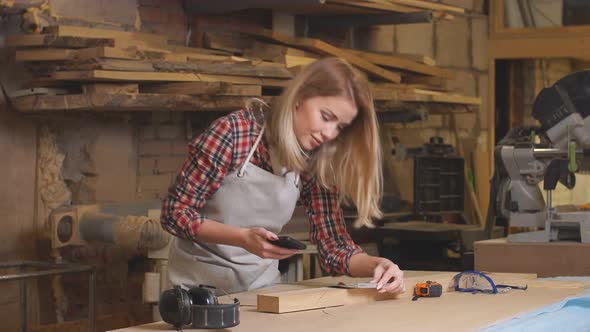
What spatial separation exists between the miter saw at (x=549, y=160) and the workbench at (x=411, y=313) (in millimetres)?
1062

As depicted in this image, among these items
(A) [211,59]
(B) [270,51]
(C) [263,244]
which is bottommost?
(C) [263,244]

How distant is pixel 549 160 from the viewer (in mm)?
4148

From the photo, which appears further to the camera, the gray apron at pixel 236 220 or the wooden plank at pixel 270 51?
the wooden plank at pixel 270 51

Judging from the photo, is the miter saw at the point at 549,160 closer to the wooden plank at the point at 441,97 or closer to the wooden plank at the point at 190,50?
the wooden plank at the point at 441,97

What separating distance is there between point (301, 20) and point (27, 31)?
81.4 inches

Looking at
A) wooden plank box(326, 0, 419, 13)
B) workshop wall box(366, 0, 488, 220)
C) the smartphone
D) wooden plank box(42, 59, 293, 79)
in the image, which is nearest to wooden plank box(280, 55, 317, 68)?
wooden plank box(42, 59, 293, 79)

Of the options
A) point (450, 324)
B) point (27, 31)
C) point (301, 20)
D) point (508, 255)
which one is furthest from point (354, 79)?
point (301, 20)

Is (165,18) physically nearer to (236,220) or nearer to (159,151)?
(159,151)

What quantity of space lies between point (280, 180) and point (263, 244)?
0.40 m

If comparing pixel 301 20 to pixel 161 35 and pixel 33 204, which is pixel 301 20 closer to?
pixel 161 35

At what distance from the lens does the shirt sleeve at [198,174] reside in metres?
2.75

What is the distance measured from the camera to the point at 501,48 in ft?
23.9

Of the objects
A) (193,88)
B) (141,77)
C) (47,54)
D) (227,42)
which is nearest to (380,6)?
(227,42)

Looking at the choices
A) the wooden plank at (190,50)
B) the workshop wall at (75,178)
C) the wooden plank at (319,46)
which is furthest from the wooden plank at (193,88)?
the wooden plank at (319,46)
